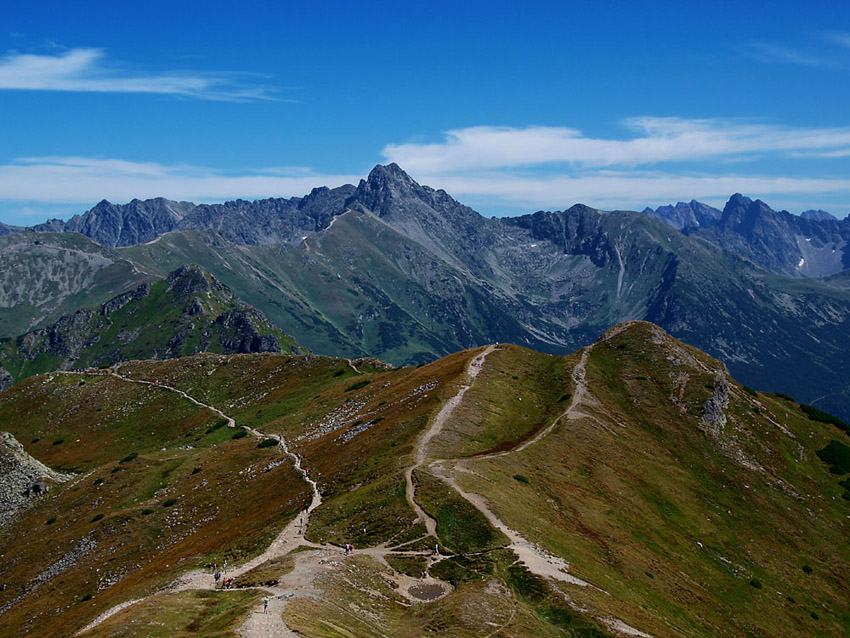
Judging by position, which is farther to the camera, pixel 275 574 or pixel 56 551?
pixel 56 551

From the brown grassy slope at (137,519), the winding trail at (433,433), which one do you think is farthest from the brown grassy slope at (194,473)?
the winding trail at (433,433)

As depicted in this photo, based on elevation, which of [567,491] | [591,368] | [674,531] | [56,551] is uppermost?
[591,368]

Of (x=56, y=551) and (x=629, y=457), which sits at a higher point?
(x=629, y=457)

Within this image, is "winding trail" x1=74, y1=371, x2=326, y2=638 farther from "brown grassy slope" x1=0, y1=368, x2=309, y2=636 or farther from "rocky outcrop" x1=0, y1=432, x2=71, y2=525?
"rocky outcrop" x1=0, y1=432, x2=71, y2=525

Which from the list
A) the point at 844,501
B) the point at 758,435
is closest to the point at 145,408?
the point at 758,435

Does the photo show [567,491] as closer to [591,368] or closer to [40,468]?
[591,368]

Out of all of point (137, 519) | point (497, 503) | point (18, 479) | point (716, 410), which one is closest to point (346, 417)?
point (137, 519)

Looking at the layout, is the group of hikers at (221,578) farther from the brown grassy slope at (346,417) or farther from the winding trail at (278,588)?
the brown grassy slope at (346,417)

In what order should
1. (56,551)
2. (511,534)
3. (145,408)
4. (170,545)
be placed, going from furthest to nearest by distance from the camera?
(145,408)
(56,551)
(170,545)
(511,534)
